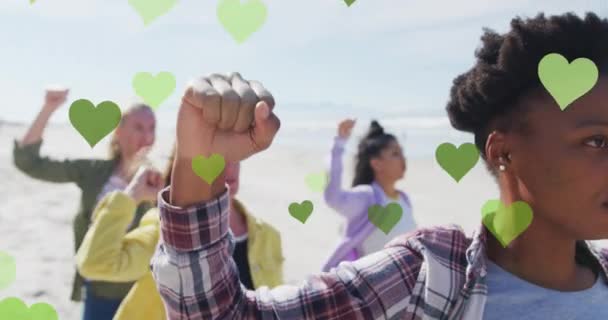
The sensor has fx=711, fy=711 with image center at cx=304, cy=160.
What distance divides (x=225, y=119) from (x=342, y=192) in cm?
305

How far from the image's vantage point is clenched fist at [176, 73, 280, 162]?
116 centimetres

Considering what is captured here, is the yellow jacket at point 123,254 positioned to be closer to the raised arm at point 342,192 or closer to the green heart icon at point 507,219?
the green heart icon at point 507,219

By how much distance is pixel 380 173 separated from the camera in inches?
180

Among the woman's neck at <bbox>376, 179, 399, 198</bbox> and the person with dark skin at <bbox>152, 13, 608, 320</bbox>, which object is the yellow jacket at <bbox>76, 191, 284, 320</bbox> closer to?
the person with dark skin at <bbox>152, 13, 608, 320</bbox>

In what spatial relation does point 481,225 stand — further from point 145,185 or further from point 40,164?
point 40,164

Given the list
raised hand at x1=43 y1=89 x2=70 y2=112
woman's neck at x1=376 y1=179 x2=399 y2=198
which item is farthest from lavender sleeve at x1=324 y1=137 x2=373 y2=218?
raised hand at x1=43 y1=89 x2=70 y2=112

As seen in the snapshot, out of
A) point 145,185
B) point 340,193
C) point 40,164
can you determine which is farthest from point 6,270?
point 340,193

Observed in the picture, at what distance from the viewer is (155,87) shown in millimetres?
1474

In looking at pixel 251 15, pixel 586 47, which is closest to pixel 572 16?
pixel 586 47

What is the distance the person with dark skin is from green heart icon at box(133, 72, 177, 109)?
10.2 inches

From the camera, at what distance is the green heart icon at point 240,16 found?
4.41 feet

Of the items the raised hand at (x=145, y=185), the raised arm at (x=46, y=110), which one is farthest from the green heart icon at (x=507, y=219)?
the raised arm at (x=46, y=110)

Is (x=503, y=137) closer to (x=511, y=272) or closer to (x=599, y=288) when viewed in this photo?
(x=511, y=272)

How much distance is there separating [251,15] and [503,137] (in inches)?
26.3
